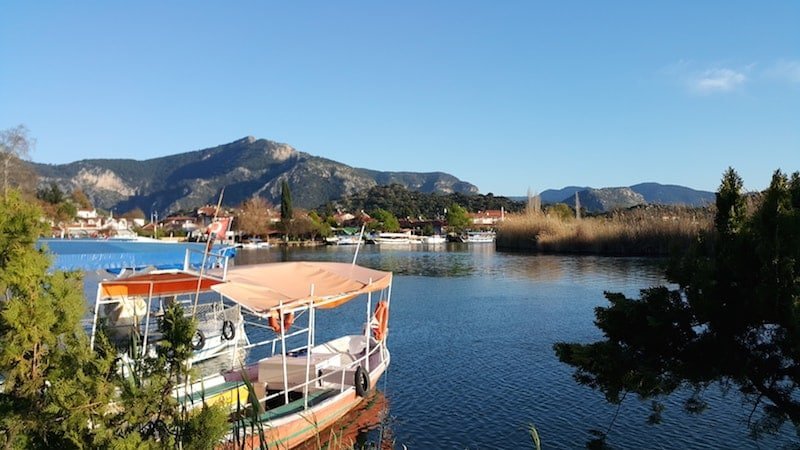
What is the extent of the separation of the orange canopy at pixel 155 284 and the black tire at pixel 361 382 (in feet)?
12.0

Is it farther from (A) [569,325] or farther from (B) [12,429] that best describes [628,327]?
(A) [569,325]

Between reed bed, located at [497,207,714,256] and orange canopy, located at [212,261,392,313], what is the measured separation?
1519 inches

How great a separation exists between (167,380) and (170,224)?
153 meters

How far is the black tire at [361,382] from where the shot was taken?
1334 centimetres

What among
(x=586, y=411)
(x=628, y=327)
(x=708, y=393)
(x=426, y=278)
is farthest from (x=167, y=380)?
(x=426, y=278)

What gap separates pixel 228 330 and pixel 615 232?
48.4m

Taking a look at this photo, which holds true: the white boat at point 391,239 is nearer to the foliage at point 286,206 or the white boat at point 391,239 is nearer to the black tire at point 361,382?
the foliage at point 286,206

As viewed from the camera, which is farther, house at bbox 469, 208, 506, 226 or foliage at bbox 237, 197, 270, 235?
house at bbox 469, 208, 506, 226

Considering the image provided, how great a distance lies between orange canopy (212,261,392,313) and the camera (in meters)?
10.7

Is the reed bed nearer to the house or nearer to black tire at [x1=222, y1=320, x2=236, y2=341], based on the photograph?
black tire at [x1=222, y1=320, x2=236, y2=341]

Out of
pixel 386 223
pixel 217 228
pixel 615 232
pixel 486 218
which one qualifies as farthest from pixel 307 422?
pixel 486 218

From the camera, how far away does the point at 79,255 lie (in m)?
17.2

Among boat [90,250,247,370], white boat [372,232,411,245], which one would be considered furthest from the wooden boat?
white boat [372,232,411,245]

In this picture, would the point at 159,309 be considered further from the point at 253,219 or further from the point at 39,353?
the point at 253,219
